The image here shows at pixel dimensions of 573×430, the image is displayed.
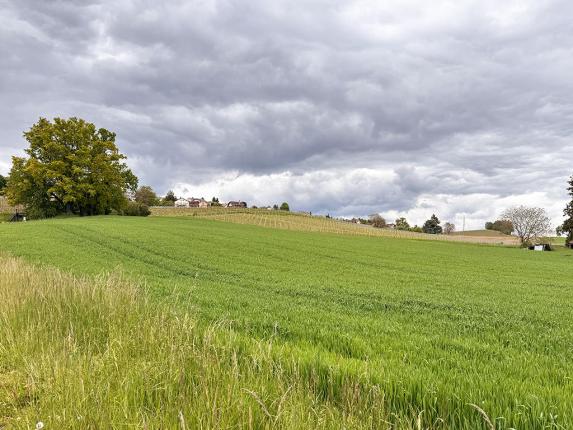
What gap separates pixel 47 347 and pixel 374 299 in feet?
37.6

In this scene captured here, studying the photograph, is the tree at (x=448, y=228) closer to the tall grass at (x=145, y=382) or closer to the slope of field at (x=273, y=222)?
the slope of field at (x=273, y=222)

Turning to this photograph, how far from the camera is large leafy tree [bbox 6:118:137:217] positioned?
67.6 metres

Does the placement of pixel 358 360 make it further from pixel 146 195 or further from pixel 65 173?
pixel 146 195

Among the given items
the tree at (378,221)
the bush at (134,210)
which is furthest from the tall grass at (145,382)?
the tree at (378,221)

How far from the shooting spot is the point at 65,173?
69.8 meters

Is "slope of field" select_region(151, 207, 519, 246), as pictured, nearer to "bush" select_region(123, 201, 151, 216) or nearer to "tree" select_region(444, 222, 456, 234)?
"bush" select_region(123, 201, 151, 216)

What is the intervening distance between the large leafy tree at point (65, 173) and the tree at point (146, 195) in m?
51.9

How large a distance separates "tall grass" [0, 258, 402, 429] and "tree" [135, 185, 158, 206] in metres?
125

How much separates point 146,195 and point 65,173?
59.2 m

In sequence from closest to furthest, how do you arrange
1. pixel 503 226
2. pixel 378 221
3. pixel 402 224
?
pixel 503 226 < pixel 378 221 < pixel 402 224

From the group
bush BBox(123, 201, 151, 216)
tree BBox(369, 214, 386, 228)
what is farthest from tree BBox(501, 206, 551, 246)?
bush BBox(123, 201, 151, 216)

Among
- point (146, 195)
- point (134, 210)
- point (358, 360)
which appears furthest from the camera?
point (146, 195)

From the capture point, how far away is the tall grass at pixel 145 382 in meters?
3.39

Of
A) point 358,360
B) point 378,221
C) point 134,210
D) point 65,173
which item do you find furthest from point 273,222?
point 358,360
